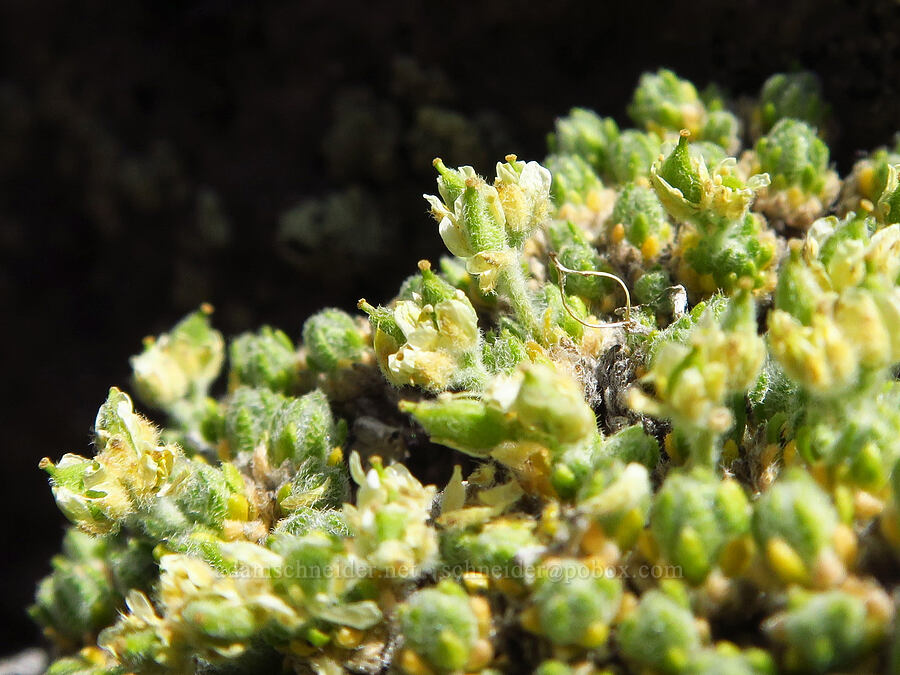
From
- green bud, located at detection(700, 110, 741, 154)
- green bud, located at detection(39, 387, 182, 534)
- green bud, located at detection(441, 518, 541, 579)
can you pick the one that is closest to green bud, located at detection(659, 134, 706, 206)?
green bud, located at detection(700, 110, 741, 154)

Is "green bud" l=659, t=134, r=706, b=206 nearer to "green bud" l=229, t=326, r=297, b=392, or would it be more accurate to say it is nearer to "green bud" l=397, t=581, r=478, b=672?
"green bud" l=397, t=581, r=478, b=672

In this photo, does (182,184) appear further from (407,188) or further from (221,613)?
(221,613)

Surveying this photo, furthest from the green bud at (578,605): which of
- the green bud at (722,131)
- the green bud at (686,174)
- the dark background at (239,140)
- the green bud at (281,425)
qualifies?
the dark background at (239,140)

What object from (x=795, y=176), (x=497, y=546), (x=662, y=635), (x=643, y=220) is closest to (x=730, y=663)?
(x=662, y=635)

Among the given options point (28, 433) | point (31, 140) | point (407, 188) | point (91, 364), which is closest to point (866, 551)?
point (407, 188)

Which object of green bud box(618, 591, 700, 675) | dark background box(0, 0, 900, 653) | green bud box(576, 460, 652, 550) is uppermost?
dark background box(0, 0, 900, 653)

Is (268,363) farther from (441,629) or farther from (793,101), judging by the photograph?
(793,101)
